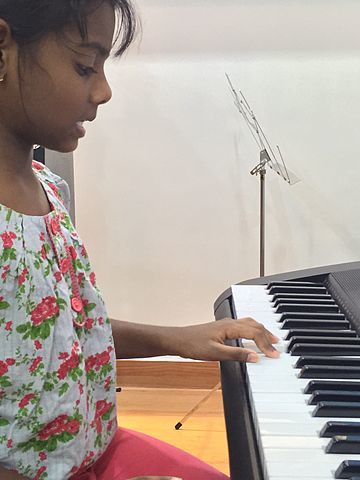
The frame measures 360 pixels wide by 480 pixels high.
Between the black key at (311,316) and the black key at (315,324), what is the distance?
0.08ft

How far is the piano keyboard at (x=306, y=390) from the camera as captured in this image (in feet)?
2.20

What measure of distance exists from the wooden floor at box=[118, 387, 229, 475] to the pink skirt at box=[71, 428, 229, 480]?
1.03 meters

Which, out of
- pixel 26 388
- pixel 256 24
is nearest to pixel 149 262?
pixel 256 24

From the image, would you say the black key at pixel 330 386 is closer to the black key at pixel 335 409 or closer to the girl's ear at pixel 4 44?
the black key at pixel 335 409

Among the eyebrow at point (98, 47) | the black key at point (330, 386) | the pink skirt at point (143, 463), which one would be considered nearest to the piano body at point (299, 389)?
the black key at point (330, 386)

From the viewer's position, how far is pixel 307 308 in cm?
116

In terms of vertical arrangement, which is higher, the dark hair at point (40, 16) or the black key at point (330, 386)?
the dark hair at point (40, 16)

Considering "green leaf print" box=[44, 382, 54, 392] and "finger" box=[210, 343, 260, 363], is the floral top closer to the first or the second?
"green leaf print" box=[44, 382, 54, 392]

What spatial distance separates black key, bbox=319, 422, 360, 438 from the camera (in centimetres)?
71

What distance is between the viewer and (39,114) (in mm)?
819

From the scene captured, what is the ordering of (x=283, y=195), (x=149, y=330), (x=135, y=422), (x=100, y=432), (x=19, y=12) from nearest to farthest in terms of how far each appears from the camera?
(x=19, y=12) → (x=100, y=432) → (x=149, y=330) → (x=135, y=422) → (x=283, y=195)

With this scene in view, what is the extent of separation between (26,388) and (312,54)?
1916mm

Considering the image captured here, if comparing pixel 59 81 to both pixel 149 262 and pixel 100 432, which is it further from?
pixel 149 262

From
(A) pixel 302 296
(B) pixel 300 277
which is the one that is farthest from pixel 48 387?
(B) pixel 300 277
